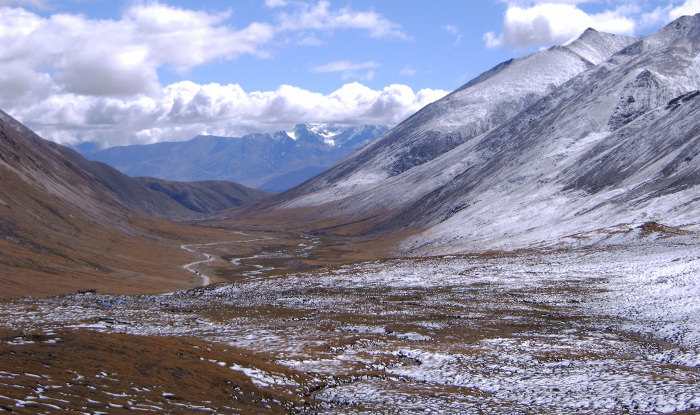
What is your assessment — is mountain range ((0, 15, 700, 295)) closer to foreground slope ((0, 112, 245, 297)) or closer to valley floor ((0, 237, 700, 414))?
foreground slope ((0, 112, 245, 297))

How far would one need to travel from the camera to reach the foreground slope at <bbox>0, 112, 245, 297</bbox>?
275 feet

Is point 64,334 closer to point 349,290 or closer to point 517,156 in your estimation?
point 349,290

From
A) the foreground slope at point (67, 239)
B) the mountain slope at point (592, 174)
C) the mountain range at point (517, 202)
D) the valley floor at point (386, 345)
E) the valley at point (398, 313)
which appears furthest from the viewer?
the mountain slope at point (592, 174)

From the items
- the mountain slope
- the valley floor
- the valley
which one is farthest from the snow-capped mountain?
the valley floor

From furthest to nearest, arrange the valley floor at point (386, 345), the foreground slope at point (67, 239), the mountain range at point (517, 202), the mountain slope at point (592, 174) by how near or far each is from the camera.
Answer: the mountain slope at point (592, 174) < the mountain range at point (517, 202) < the foreground slope at point (67, 239) < the valley floor at point (386, 345)

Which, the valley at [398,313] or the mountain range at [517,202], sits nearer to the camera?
the valley at [398,313]

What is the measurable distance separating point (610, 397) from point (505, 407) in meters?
4.28

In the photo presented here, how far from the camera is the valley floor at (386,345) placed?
21766 mm

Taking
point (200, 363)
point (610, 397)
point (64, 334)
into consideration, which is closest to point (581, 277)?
point (610, 397)

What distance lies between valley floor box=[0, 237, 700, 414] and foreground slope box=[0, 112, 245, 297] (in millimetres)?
28306

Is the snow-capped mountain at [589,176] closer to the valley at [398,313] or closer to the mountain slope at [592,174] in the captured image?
the mountain slope at [592,174]

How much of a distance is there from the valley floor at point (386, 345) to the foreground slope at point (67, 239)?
28.3 meters

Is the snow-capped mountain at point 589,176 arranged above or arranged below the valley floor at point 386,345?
above

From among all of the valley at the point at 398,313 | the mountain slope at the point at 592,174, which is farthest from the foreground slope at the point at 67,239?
the mountain slope at the point at 592,174
